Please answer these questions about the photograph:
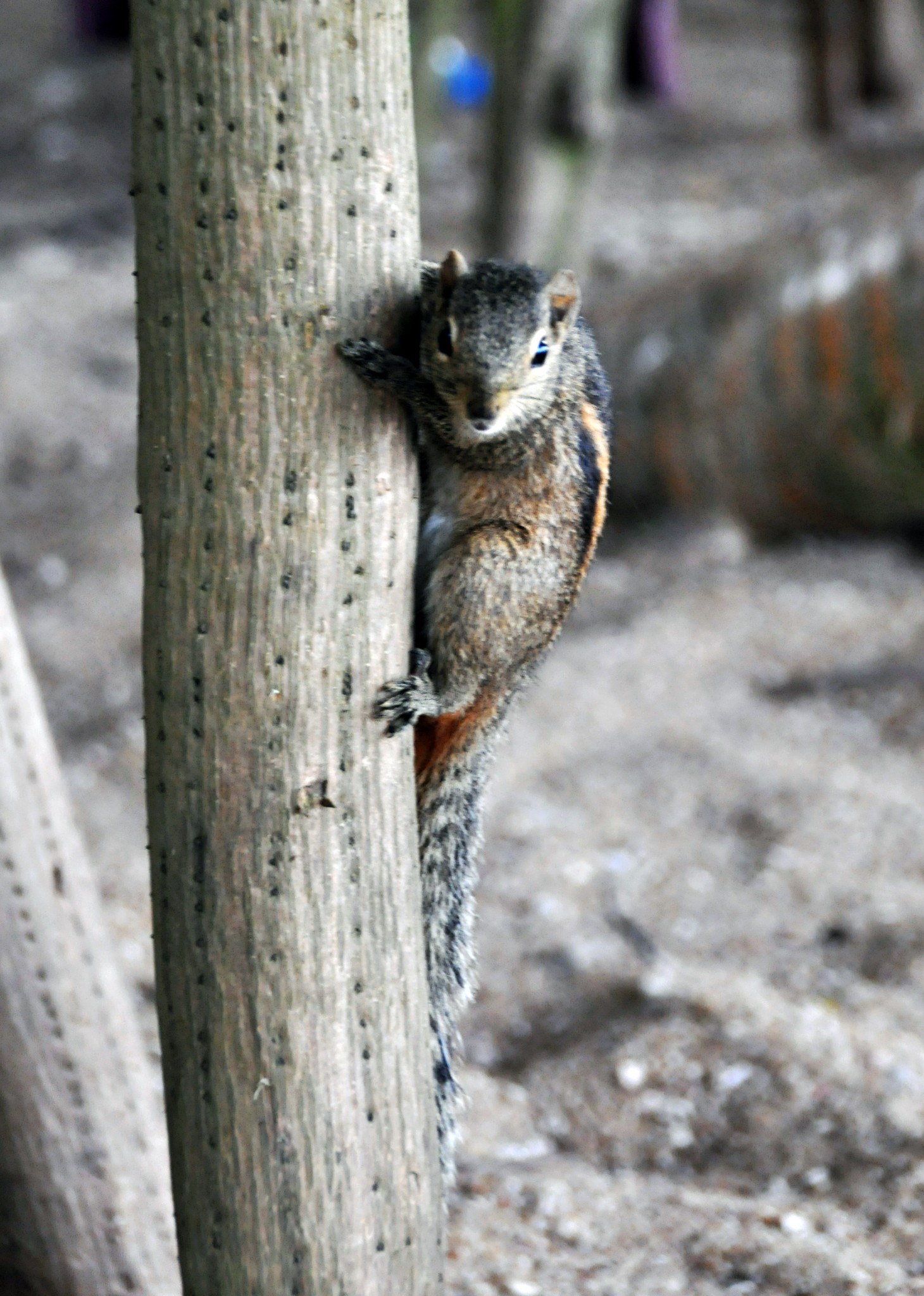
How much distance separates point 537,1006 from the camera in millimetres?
3461

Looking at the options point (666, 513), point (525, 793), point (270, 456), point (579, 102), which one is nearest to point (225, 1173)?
point (270, 456)

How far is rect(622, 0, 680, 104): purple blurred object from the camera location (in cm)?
1041

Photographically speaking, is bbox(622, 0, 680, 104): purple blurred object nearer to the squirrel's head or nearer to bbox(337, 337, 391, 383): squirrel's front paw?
the squirrel's head

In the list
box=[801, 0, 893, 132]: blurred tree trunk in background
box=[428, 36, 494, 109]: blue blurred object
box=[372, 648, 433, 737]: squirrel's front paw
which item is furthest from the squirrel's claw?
box=[428, 36, 494, 109]: blue blurred object

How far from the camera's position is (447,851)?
6.73ft

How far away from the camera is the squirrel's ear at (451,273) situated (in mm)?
1759

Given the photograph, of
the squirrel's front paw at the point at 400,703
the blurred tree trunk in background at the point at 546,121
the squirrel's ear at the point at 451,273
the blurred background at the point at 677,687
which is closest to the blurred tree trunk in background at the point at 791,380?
the blurred background at the point at 677,687

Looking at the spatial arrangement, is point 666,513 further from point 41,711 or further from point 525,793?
point 41,711

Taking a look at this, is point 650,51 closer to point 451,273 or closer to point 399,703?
point 451,273

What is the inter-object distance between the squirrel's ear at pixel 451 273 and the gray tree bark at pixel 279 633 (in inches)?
5.9

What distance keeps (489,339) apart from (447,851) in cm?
73

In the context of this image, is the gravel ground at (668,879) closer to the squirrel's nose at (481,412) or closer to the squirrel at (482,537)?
the squirrel at (482,537)

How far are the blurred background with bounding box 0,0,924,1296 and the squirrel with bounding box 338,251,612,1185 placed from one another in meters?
0.27

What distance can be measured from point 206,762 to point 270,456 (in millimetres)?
342
